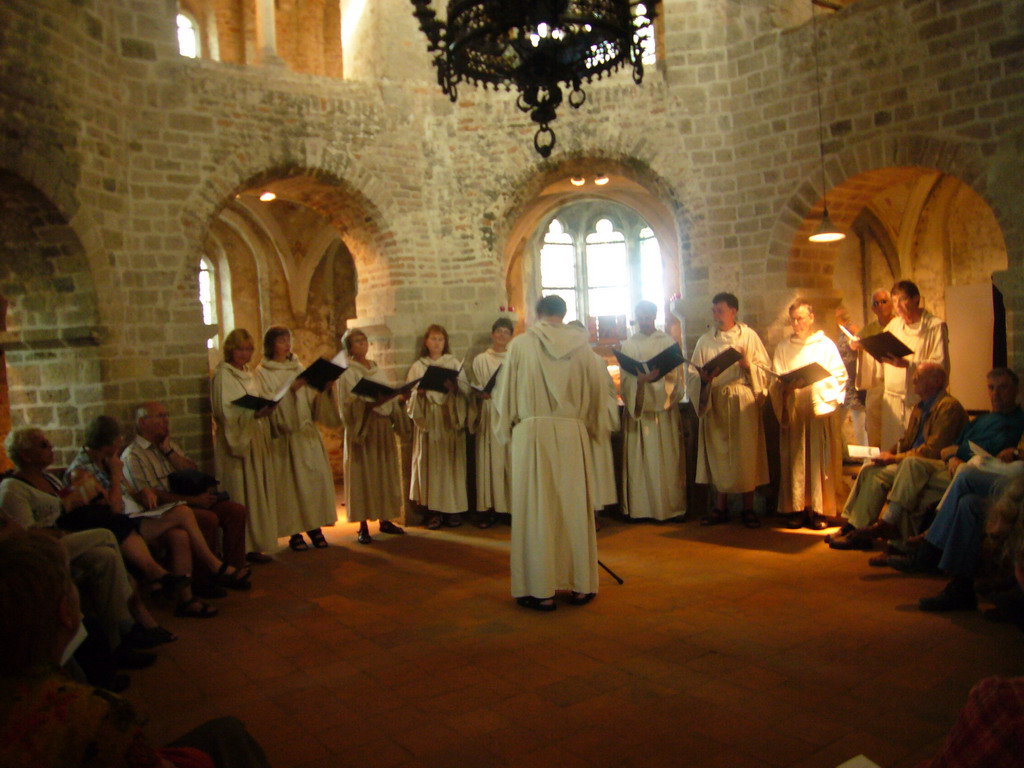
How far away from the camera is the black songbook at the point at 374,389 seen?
22.9 ft

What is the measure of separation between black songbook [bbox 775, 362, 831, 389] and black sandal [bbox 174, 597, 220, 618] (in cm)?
470

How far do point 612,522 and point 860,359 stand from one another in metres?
2.74

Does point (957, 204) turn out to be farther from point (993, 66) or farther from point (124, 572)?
point (124, 572)

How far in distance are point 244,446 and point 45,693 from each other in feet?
16.4

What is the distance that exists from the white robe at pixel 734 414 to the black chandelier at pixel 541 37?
2928 millimetres

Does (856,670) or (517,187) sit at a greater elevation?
(517,187)

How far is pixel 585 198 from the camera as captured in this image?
48.2ft

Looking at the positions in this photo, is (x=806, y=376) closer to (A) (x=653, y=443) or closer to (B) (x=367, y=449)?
(A) (x=653, y=443)

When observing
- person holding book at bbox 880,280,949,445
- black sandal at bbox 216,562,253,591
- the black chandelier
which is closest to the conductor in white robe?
the black chandelier

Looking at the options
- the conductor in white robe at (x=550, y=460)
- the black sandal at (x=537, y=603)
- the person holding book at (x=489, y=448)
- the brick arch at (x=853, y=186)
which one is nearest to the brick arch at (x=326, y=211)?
the person holding book at (x=489, y=448)

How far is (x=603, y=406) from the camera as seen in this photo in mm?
5289

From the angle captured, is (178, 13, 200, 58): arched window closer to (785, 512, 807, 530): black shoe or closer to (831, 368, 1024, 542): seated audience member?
(785, 512, 807, 530): black shoe

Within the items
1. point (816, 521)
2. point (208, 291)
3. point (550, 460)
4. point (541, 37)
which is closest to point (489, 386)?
point (550, 460)

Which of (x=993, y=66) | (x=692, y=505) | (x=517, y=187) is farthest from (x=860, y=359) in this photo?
(x=517, y=187)
